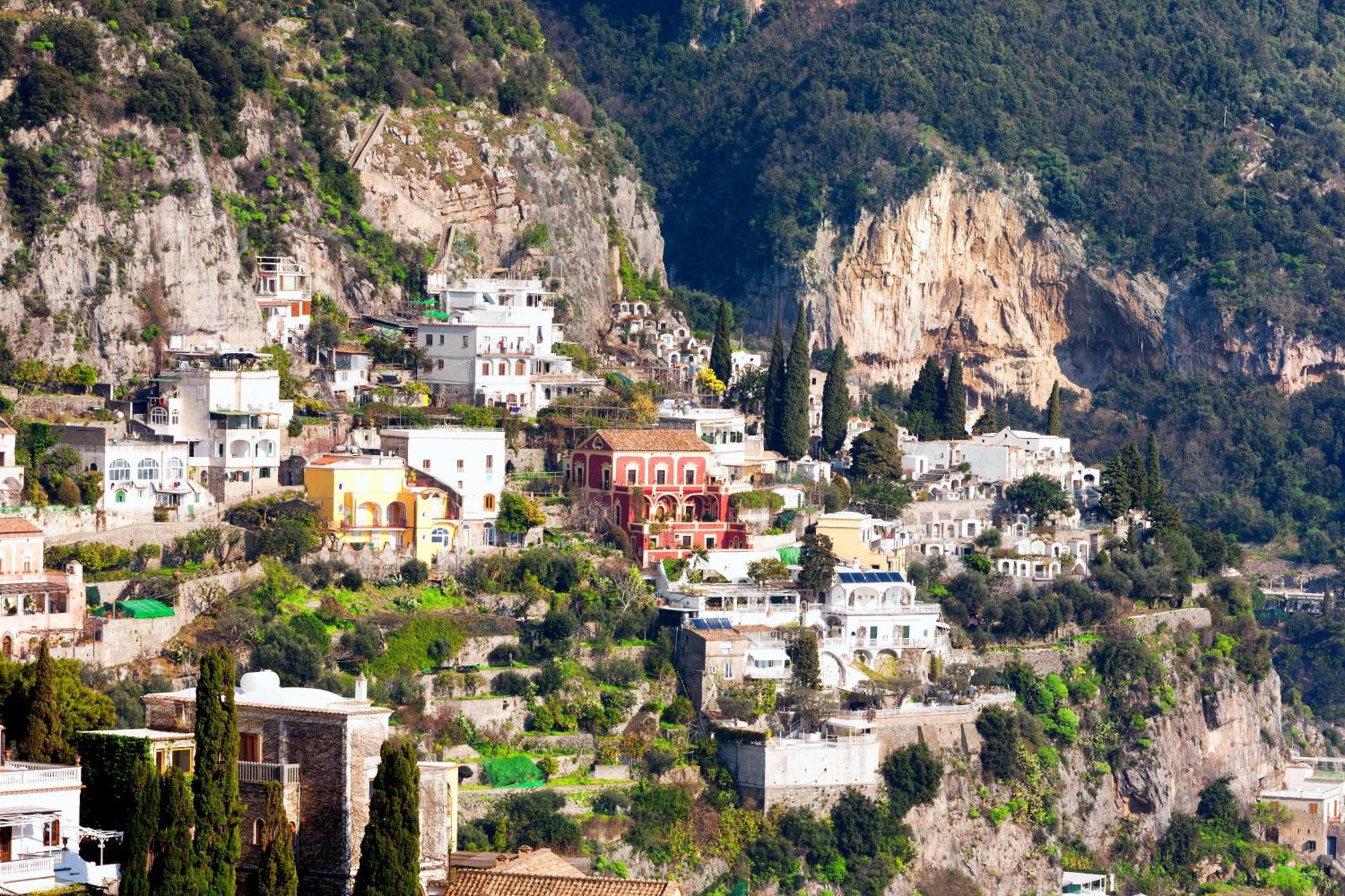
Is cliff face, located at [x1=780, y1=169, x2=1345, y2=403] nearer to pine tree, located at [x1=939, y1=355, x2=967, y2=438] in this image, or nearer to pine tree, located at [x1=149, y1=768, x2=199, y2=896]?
pine tree, located at [x1=939, y1=355, x2=967, y2=438]

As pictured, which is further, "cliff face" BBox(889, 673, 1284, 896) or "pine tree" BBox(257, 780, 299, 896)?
"cliff face" BBox(889, 673, 1284, 896)

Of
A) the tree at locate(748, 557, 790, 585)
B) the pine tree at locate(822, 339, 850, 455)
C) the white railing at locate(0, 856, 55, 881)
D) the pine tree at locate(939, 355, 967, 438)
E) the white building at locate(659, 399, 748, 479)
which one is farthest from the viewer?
the pine tree at locate(939, 355, 967, 438)

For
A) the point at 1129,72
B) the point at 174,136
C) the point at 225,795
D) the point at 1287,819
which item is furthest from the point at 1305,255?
the point at 225,795

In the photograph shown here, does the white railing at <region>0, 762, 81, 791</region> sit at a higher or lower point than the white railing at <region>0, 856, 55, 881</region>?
higher

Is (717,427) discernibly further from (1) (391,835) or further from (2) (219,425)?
(1) (391,835)

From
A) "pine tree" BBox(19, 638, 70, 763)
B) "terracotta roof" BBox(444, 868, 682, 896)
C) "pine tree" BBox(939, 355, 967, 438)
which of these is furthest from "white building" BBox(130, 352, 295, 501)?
"terracotta roof" BBox(444, 868, 682, 896)

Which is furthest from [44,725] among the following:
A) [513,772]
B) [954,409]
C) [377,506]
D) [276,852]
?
[954,409]

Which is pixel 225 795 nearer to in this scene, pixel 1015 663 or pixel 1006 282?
pixel 1015 663

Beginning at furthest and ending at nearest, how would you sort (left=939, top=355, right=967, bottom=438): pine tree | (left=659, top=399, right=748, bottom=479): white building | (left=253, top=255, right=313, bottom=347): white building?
(left=939, top=355, right=967, bottom=438): pine tree < (left=659, top=399, right=748, bottom=479): white building < (left=253, top=255, right=313, bottom=347): white building
